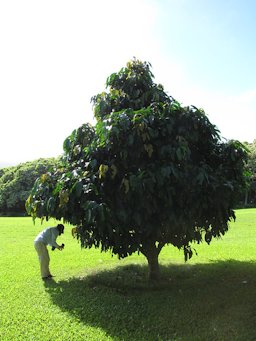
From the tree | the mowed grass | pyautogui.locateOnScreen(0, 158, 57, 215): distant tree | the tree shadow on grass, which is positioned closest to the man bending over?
the mowed grass

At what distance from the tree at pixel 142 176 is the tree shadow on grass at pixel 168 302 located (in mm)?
906

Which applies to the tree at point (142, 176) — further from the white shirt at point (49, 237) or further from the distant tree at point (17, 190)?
the distant tree at point (17, 190)

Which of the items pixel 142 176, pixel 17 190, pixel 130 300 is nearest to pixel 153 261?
pixel 130 300

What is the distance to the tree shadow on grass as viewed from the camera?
17.6ft

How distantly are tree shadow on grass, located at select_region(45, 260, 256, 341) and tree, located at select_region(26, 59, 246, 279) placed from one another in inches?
35.7

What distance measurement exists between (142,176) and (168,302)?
2325 mm

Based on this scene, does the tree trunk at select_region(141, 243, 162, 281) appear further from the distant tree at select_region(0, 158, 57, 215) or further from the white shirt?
the distant tree at select_region(0, 158, 57, 215)

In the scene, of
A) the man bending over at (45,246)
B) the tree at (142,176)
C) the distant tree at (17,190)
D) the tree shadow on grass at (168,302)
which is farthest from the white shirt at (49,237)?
the distant tree at (17,190)

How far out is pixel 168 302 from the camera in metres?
6.50

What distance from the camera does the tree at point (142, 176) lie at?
6.01m

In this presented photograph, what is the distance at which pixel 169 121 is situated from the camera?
6422 millimetres

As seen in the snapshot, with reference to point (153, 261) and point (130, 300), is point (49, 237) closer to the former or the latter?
point (153, 261)

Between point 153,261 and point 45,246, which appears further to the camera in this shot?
point 45,246

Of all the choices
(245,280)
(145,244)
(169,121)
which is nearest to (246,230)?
(245,280)
